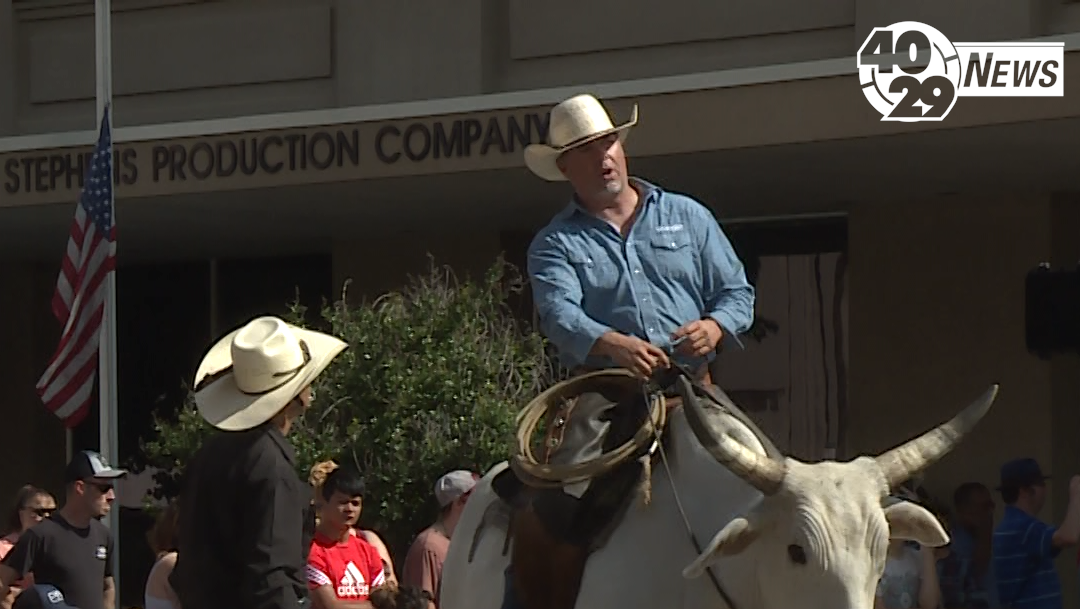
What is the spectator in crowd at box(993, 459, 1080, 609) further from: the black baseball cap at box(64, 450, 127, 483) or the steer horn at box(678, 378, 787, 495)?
the steer horn at box(678, 378, 787, 495)

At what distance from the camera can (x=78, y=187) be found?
61.7 ft

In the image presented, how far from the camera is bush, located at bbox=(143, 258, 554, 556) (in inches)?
530

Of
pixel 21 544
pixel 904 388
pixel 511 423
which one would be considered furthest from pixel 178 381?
pixel 21 544

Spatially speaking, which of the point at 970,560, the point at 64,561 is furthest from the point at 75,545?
the point at 970,560

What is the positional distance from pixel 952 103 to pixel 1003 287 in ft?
11.9

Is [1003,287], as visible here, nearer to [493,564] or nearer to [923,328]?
[923,328]

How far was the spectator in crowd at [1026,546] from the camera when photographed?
11656 millimetres

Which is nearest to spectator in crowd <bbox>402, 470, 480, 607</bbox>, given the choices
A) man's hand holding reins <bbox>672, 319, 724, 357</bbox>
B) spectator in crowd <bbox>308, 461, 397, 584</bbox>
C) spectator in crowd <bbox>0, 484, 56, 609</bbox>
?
spectator in crowd <bbox>308, 461, 397, 584</bbox>

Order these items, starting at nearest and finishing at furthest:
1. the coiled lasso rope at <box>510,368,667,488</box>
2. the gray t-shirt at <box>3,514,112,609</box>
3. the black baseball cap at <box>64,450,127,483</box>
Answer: the coiled lasso rope at <box>510,368,667,488</box>, the gray t-shirt at <box>3,514,112,609</box>, the black baseball cap at <box>64,450,127,483</box>

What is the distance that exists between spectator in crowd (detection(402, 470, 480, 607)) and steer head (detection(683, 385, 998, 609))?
533 cm

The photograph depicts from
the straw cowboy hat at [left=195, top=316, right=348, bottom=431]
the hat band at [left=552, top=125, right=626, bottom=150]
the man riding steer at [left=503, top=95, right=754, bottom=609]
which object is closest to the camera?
the man riding steer at [left=503, top=95, right=754, bottom=609]

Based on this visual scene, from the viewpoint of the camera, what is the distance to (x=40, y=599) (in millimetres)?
10367

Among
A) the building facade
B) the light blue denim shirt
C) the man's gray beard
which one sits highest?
the building facade

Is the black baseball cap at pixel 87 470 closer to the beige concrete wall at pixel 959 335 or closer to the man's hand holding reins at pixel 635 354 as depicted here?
the man's hand holding reins at pixel 635 354
